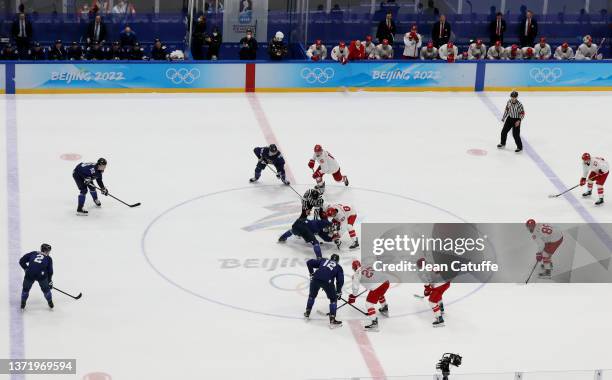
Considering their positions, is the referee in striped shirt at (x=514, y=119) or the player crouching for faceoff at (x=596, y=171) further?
the referee in striped shirt at (x=514, y=119)

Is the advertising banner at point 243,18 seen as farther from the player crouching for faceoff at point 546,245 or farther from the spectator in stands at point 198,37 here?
the player crouching for faceoff at point 546,245

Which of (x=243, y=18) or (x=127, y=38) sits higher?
(x=243, y=18)

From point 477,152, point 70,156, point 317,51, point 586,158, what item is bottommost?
point 70,156

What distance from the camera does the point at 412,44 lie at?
28844 mm

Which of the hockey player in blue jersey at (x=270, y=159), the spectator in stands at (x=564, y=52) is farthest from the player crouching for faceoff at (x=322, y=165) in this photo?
the spectator in stands at (x=564, y=52)

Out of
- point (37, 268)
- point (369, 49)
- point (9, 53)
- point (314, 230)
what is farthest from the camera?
point (369, 49)

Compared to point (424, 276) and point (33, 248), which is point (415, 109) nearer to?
point (424, 276)

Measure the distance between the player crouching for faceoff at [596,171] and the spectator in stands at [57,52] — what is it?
40.0ft

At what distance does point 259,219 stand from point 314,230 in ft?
6.09

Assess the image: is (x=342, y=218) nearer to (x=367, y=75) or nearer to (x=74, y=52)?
(x=367, y=75)

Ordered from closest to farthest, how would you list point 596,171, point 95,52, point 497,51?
point 596,171
point 95,52
point 497,51

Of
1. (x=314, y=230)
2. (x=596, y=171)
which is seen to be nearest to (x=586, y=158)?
(x=596, y=171)

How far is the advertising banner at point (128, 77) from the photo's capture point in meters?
26.3

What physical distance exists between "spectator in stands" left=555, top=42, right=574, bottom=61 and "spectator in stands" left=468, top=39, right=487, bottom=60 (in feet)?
6.25
